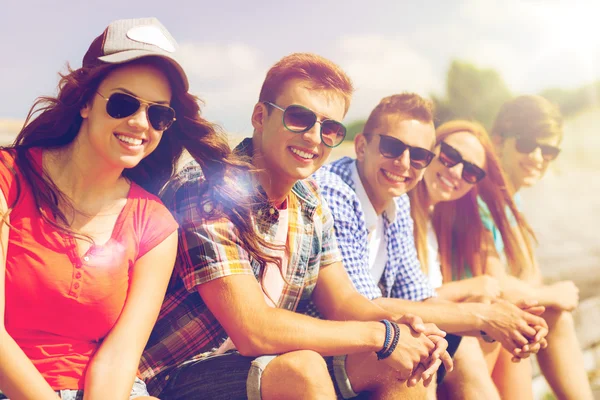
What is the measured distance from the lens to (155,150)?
2.51 m

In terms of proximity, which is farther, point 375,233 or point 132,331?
point 375,233

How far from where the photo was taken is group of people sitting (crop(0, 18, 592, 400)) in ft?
6.92

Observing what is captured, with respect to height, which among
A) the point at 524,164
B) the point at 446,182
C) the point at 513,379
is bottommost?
the point at 513,379

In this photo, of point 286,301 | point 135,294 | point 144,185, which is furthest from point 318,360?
point 144,185

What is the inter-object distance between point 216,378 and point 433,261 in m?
2.10

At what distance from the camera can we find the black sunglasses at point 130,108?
7.10 ft

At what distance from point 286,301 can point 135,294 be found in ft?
2.38

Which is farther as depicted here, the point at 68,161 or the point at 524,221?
the point at 524,221

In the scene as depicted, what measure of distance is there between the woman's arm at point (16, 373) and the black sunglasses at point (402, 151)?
208cm

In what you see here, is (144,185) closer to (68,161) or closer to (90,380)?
(68,161)

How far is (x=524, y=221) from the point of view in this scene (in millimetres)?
4711

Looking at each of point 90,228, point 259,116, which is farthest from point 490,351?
point 90,228

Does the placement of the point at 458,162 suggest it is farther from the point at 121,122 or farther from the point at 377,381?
the point at 121,122

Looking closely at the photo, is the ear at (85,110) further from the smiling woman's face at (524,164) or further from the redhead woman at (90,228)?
the smiling woman's face at (524,164)
